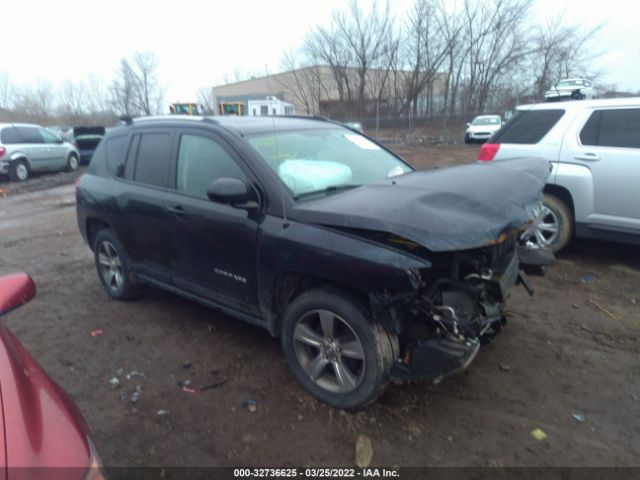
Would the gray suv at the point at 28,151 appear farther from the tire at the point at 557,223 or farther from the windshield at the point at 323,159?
the tire at the point at 557,223

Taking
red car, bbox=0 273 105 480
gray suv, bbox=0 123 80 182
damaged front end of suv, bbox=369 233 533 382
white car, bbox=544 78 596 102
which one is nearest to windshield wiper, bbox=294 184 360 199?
damaged front end of suv, bbox=369 233 533 382

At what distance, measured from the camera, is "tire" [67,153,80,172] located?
1683 centimetres

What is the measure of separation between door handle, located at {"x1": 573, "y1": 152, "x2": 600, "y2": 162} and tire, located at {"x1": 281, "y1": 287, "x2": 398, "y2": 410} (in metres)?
4.12

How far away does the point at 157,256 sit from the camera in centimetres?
416

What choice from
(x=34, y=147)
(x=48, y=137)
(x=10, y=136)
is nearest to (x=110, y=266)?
(x=10, y=136)

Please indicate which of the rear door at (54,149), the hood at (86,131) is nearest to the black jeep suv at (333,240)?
the rear door at (54,149)

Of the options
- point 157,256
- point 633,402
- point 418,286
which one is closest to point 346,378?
point 418,286

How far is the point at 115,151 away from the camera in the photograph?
4.71 meters

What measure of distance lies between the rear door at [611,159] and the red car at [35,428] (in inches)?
223

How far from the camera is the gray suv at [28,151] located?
1414 centimetres

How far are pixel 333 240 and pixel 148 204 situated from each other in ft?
6.90

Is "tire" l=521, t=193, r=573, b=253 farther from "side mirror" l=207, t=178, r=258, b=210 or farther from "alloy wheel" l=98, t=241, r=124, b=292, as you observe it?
"alloy wheel" l=98, t=241, r=124, b=292

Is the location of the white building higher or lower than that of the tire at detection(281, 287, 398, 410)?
higher

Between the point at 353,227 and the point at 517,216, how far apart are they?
39.4 inches
